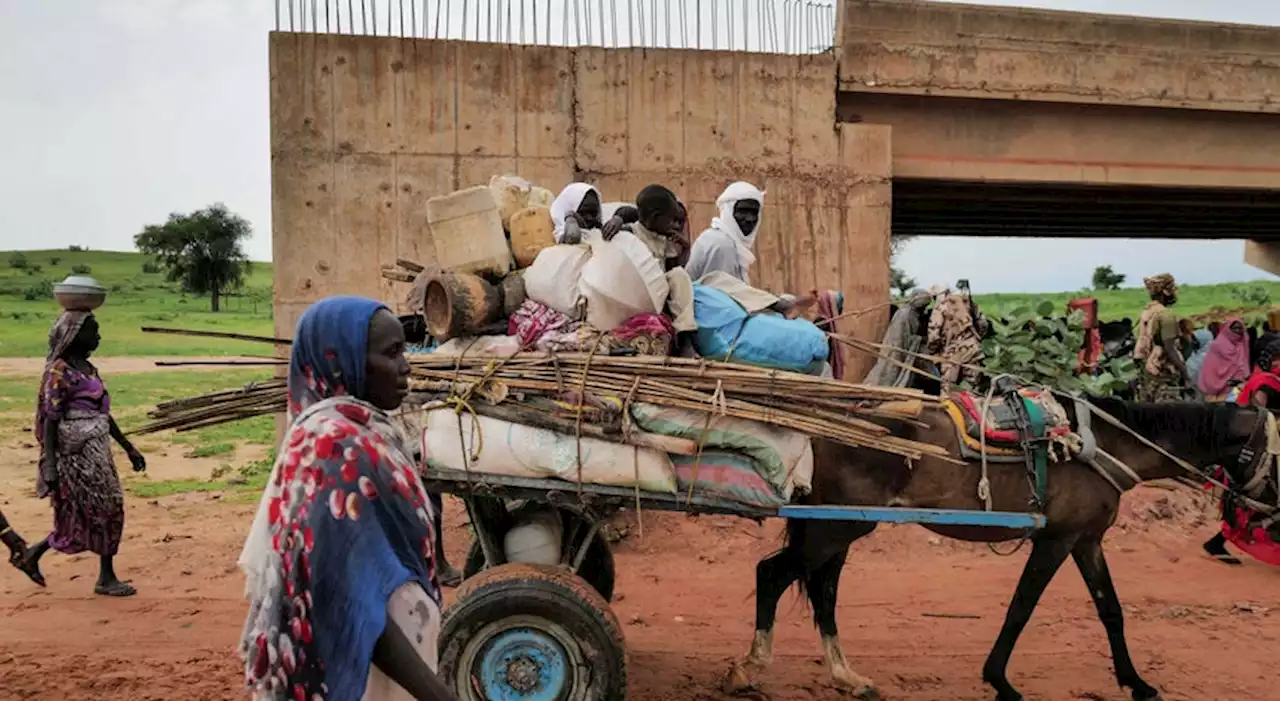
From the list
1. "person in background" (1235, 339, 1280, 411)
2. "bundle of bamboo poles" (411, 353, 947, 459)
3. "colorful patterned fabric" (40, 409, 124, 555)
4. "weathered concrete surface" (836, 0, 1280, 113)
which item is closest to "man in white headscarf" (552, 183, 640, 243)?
"bundle of bamboo poles" (411, 353, 947, 459)

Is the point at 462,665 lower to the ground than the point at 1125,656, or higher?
higher

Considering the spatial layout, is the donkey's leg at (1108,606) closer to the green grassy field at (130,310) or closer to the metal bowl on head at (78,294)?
the metal bowl on head at (78,294)

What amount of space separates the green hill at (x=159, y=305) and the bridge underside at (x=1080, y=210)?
1369 mm

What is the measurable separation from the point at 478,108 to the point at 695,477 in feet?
16.5

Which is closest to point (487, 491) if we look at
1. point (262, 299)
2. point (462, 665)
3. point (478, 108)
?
point (462, 665)

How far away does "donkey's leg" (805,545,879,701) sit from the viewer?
192 inches

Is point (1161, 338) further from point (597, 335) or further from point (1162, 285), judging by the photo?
point (597, 335)

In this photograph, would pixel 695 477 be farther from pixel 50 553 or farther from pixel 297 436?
pixel 50 553

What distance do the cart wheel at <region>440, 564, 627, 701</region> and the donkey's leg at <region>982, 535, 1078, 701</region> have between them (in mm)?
2054

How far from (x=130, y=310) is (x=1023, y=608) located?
39585mm

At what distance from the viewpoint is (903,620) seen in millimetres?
6297

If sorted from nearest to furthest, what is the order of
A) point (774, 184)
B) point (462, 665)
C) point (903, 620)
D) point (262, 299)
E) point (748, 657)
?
point (462, 665) → point (748, 657) → point (903, 620) → point (774, 184) → point (262, 299)

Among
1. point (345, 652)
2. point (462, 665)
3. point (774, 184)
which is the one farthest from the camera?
point (774, 184)

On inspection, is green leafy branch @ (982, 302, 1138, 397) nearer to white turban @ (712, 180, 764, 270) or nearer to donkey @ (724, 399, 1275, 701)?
donkey @ (724, 399, 1275, 701)
